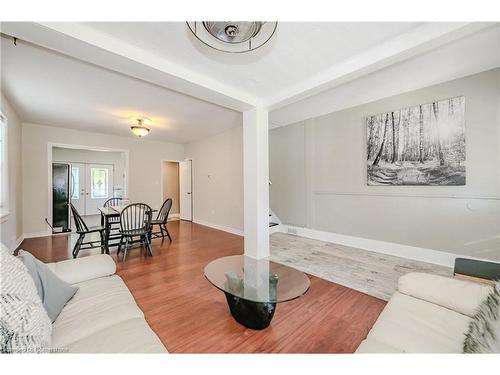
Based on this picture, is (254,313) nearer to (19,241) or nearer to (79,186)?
(19,241)

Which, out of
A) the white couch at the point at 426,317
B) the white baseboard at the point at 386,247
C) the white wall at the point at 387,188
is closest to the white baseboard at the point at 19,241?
the white wall at the point at 387,188

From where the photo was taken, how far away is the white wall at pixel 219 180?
5176 mm

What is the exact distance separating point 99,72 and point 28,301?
271 cm

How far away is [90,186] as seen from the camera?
27.0ft

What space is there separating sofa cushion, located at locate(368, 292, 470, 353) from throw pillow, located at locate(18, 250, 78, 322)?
172cm

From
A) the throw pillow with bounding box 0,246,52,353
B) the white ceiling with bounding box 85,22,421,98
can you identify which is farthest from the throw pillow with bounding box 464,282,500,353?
the white ceiling with bounding box 85,22,421,98

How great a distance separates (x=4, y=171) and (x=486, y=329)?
17.9ft

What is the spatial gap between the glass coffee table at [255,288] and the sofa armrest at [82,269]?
834mm

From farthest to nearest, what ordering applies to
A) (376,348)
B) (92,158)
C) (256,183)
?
(92,158) → (256,183) → (376,348)

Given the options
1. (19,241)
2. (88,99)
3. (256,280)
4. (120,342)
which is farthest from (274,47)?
(19,241)

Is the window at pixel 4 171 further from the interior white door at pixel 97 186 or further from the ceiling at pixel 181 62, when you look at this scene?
the interior white door at pixel 97 186

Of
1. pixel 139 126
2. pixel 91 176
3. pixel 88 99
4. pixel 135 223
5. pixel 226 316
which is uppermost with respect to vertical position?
pixel 88 99
